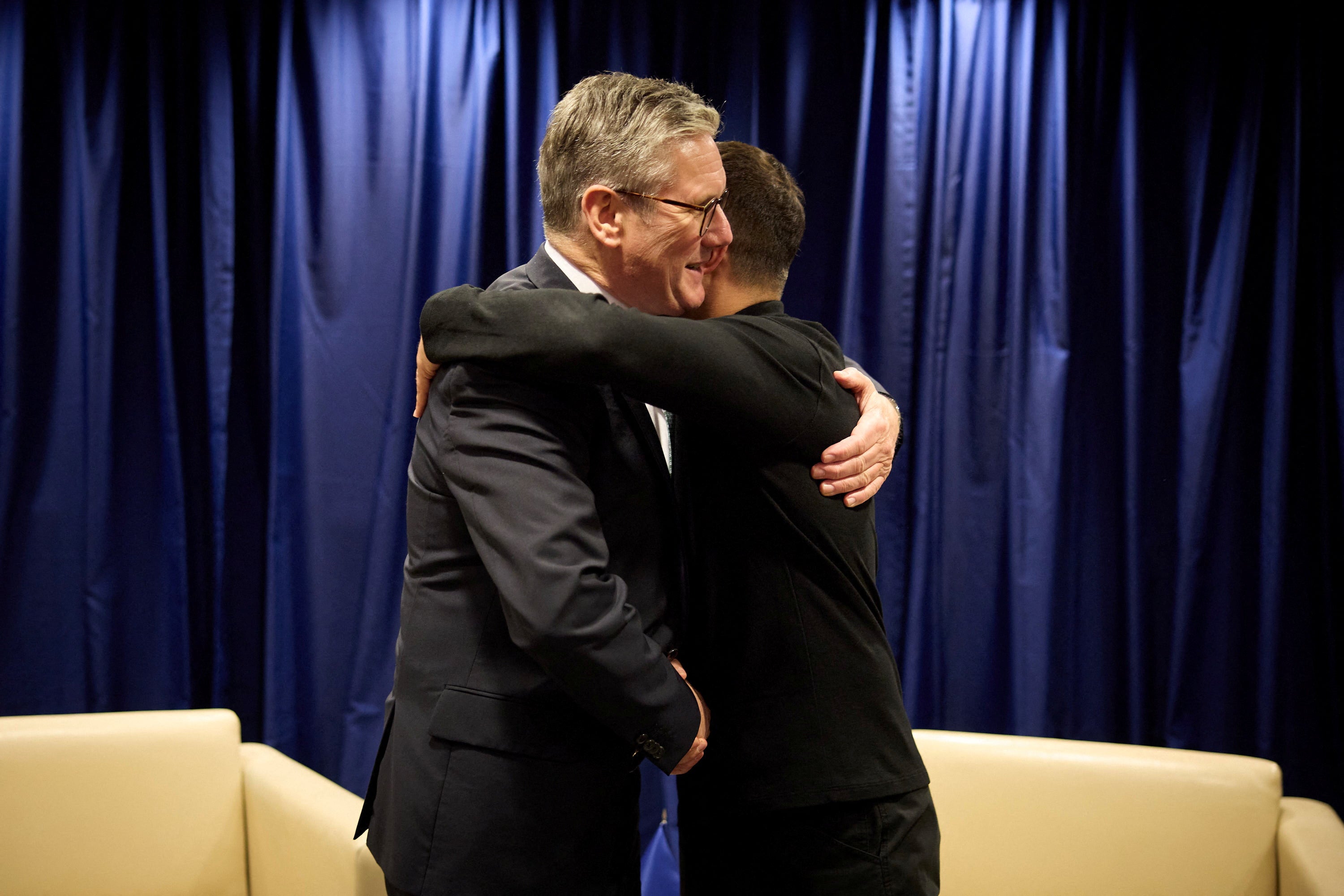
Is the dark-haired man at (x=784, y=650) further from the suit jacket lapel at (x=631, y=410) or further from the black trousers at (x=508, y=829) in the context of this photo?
the black trousers at (x=508, y=829)

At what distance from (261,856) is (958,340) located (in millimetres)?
2014

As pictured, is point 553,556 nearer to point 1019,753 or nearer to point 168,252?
point 1019,753

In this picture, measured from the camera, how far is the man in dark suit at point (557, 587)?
1.05m

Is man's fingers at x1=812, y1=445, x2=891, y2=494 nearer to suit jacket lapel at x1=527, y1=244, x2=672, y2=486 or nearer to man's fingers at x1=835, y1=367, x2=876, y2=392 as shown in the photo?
man's fingers at x1=835, y1=367, x2=876, y2=392

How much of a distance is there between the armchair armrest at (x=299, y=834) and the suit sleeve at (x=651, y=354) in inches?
40.0

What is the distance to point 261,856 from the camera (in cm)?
202

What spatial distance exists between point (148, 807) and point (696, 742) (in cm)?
147

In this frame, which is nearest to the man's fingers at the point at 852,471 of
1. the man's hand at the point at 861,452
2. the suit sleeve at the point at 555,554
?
the man's hand at the point at 861,452

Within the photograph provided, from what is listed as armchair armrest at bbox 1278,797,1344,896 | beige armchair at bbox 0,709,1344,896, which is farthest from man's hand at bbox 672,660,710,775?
armchair armrest at bbox 1278,797,1344,896

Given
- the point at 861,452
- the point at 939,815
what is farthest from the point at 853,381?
the point at 939,815

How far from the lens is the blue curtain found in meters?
2.39

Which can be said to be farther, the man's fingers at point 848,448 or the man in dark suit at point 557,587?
the man's fingers at point 848,448

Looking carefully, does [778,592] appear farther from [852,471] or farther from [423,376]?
[423,376]

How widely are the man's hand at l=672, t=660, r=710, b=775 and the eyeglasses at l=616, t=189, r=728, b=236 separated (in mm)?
581
